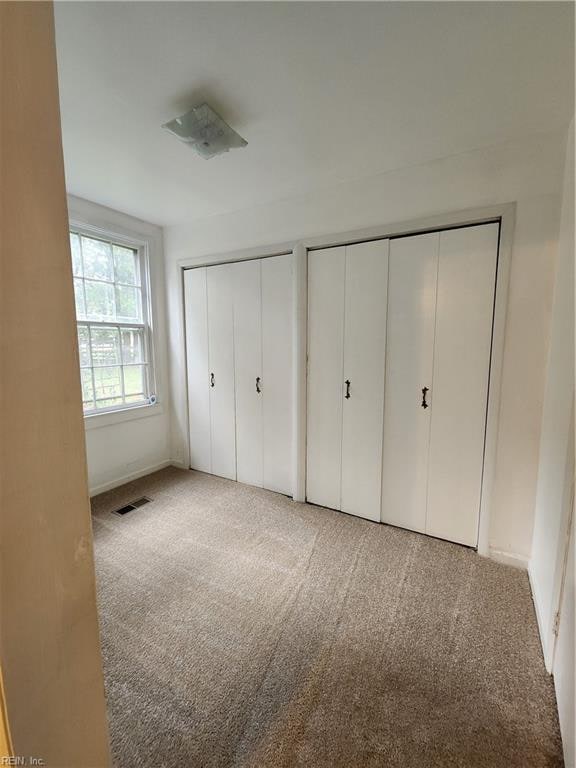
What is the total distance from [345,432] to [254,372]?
39.7 inches

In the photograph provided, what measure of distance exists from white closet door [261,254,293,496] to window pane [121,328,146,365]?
140 centimetres

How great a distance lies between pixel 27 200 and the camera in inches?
20.0

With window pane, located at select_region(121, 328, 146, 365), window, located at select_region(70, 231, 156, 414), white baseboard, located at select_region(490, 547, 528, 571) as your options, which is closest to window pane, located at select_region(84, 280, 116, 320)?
window, located at select_region(70, 231, 156, 414)

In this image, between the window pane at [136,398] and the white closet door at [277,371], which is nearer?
the white closet door at [277,371]

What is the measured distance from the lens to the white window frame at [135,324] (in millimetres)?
2814

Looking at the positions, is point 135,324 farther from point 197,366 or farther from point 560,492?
point 560,492

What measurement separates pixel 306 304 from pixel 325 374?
597 mm

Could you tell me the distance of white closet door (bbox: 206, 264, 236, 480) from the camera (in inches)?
119

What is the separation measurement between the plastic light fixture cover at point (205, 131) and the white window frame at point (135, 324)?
150 cm

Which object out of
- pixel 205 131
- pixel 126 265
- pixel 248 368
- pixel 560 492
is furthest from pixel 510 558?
pixel 126 265

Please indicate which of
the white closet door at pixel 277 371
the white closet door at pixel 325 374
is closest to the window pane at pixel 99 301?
the white closet door at pixel 277 371

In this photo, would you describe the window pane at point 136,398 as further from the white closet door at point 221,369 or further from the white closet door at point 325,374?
the white closet door at point 325,374

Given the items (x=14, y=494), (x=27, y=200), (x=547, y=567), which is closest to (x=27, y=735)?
(x=14, y=494)

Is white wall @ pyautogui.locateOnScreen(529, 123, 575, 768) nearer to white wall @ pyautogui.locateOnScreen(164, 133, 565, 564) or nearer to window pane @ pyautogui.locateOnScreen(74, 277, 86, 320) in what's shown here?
white wall @ pyautogui.locateOnScreen(164, 133, 565, 564)
